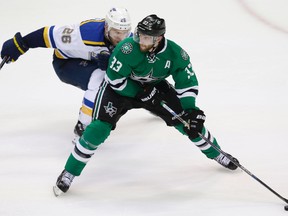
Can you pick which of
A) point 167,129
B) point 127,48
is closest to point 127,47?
point 127,48

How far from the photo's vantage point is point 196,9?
21.4ft

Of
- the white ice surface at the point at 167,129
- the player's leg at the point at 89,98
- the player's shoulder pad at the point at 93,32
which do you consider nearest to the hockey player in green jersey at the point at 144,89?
the white ice surface at the point at 167,129

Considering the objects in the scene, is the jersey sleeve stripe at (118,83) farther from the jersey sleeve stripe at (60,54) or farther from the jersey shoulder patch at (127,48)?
the jersey sleeve stripe at (60,54)

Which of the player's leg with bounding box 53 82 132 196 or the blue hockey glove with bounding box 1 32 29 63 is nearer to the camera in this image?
the player's leg with bounding box 53 82 132 196

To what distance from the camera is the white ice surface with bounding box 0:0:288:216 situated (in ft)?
12.3

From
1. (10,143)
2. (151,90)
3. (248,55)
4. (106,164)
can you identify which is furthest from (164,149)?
(248,55)

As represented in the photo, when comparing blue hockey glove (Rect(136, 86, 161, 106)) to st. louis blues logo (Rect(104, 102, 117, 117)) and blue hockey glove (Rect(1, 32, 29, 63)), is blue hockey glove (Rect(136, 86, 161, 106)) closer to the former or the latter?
st. louis blues logo (Rect(104, 102, 117, 117))

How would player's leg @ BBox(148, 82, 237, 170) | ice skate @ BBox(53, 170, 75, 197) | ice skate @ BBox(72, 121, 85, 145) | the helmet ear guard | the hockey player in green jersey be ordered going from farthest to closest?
1. ice skate @ BBox(72, 121, 85, 145)
2. player's leg @ BBox(148, 82, 237, 170)
3. ice skate @ BBox(53, 170, 75, 197)
4. the hockey player in green jersey
5. the helmet ear guard

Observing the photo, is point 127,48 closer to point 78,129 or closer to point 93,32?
point 93,32

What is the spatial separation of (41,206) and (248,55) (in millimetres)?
2744

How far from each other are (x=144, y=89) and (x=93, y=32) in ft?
2.40

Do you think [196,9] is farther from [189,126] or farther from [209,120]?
[189,126]

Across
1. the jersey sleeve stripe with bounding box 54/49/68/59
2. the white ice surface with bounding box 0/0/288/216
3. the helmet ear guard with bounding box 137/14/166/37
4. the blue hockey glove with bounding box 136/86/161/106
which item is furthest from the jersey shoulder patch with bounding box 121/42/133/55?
the jersey sleeve stripe with bounding box 54/49/68/59

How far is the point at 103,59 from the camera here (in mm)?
4418
